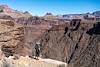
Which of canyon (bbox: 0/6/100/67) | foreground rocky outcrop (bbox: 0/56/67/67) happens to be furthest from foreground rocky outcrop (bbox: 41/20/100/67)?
foreground rocky outcrop (bbox: 0/56/67/67)

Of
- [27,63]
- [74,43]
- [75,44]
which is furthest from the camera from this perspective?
[74,43]

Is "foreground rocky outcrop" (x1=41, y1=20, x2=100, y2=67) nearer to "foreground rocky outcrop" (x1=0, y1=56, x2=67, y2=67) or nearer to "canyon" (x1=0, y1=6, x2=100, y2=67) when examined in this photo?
"canyon" (x1=0, y1=6, x2=100, y2=67)

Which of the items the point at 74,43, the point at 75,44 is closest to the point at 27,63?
the point at 75,44

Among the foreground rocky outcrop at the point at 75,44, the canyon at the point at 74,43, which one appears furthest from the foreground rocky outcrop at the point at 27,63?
the foreground rocky outcrop at the point at 75,44

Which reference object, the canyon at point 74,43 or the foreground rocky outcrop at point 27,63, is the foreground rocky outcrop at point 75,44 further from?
the foreground rocky outcrop at point 27,63

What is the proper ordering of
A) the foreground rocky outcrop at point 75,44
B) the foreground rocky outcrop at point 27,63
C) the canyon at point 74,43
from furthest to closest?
the foreground rocky outcrop at point 75,44 → the canyon at point 74,43 → the foreground rocky outcrop at point 27,63

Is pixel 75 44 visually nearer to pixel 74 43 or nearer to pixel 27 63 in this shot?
pixel 74 43

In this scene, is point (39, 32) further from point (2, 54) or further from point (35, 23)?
point (2, 54)

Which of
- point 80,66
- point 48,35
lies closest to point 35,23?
point 48,35
